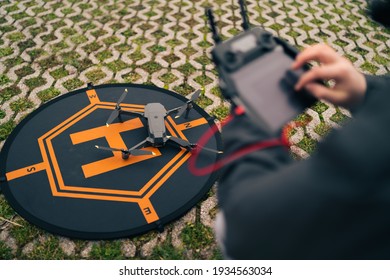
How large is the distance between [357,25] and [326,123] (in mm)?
3023

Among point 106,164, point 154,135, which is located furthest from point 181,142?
point 106,164

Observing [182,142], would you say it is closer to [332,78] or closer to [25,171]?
[25,171]

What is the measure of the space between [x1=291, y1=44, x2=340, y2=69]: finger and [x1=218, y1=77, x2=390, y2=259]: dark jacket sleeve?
0.93 feet

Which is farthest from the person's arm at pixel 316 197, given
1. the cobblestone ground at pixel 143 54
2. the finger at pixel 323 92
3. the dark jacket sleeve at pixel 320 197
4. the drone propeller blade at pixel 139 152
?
the drone propeller blade at pixel 139 152

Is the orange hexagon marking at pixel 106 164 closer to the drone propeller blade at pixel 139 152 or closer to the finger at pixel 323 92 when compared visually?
the drone propeller blade at pixel 139 152

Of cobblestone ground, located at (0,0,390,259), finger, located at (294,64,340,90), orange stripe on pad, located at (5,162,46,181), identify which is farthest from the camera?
orange stripe on pad, located at (5,162,46,181)

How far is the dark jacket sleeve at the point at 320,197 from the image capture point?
1.02 metres

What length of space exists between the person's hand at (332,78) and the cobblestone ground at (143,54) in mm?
2049

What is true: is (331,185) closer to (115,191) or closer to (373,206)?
(373,206)

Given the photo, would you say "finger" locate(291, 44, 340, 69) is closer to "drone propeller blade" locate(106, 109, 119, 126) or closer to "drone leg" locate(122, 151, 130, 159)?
"drone leg" locate(122, 151, 130, 159)

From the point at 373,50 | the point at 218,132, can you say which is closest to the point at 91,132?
the point at 218,132

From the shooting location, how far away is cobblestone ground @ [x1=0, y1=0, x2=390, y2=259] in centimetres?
304

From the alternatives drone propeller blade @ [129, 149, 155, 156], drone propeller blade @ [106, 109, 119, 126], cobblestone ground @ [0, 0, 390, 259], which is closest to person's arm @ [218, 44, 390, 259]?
cobblestone ground @ [0, 0, 390, 259]

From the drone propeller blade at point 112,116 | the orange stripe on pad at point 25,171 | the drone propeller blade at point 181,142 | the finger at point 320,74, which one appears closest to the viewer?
the finger at point 320,74
